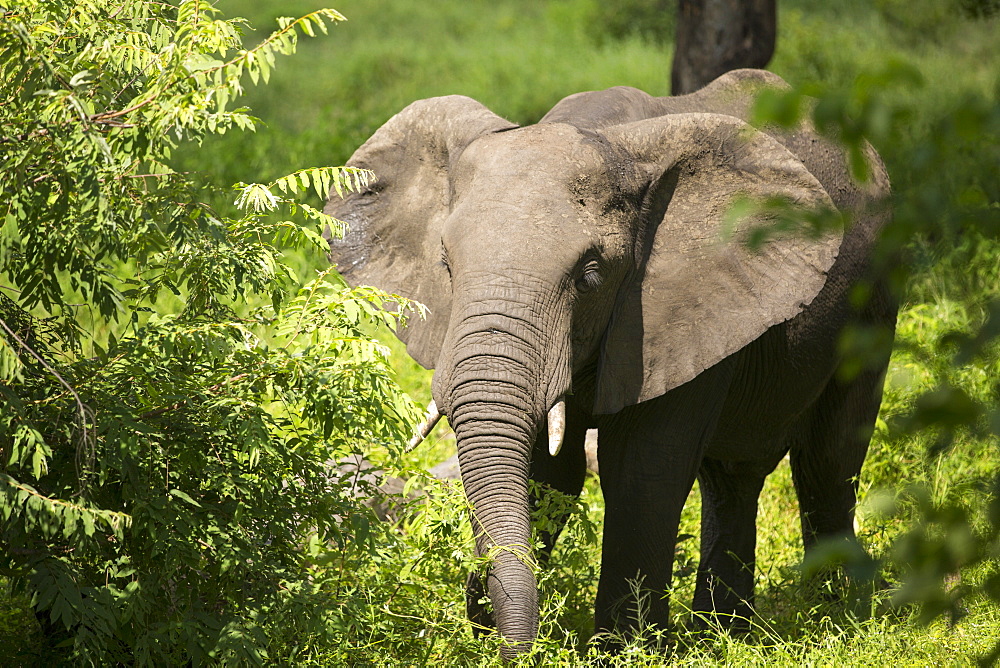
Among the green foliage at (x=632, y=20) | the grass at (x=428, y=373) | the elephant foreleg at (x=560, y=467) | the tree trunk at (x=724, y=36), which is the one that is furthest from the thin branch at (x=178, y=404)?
the green foliage at (x=632, y=20)

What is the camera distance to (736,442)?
510cm

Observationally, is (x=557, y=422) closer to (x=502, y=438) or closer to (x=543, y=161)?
(x=502, y=438)

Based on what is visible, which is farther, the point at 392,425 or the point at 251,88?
the point at 251,88

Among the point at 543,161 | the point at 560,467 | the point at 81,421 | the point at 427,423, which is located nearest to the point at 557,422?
the point at 427,423

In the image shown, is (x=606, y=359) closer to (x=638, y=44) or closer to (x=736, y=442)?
(x=736, y=442)

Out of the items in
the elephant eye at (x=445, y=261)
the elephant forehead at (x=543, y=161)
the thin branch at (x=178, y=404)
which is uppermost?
the elephant forehead at (x=543, y=161)

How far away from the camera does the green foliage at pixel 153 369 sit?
3.15m

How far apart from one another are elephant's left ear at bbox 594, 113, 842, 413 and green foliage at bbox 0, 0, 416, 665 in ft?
3.01

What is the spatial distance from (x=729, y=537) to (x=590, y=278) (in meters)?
2.11

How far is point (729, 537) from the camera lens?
549cm

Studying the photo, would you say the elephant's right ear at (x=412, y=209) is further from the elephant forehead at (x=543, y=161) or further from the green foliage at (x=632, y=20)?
the green foliage at (x=632, y=20)

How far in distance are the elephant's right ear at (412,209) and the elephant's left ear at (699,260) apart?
61 centimetres

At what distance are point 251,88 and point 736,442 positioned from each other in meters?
14.8

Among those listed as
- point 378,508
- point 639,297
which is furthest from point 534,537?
point 378,508
